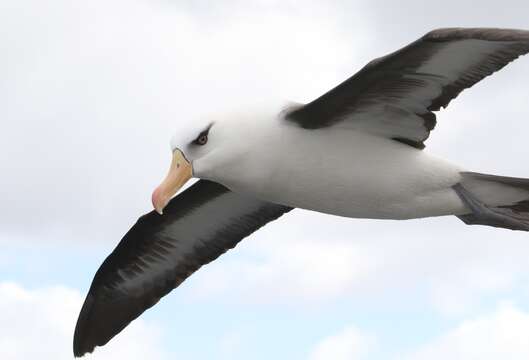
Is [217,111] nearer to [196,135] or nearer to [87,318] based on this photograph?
[196,135]

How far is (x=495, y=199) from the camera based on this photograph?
11.3 metres

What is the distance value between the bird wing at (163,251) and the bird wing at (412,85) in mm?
2577

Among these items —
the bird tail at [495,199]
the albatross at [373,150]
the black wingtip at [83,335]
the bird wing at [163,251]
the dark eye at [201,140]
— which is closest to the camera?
the albatross at [373,150]

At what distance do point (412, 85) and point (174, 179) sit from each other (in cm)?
218

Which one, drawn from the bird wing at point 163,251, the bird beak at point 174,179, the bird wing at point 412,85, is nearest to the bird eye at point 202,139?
the bird beak at point 174,179

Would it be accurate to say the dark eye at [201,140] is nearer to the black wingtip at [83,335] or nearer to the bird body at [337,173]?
the bird body at [337,173]

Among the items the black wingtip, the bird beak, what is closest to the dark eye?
the bird beak

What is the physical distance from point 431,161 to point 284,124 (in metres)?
1.45

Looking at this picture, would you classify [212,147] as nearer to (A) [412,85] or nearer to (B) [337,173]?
(B) [337,173]

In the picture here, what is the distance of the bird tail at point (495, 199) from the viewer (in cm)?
1102

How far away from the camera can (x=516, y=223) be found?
11.1 meters

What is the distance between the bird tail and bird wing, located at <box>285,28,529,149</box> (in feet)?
2.00

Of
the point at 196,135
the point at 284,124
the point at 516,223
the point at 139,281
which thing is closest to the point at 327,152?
the point at 284,124

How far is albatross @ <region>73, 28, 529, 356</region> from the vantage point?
1002 centimetres
